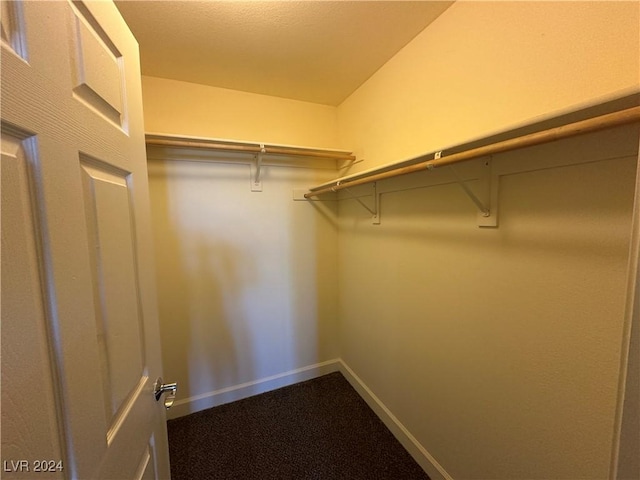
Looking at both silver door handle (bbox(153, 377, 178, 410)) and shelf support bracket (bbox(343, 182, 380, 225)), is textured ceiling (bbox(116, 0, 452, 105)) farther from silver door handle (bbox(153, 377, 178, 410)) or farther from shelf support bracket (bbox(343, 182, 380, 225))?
silver door handle (bbox(153, 377, 178, 410))

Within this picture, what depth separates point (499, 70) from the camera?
1.03 m

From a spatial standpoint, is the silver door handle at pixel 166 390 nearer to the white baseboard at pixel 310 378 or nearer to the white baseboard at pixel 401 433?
the white baseboard at pixel 310 378

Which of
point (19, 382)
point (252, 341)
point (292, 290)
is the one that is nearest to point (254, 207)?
point (292, 290)

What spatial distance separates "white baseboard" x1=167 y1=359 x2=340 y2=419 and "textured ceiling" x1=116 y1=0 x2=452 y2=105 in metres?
2.30

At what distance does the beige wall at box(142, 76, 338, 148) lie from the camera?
5.79 ft

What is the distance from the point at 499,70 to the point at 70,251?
4.82 ft

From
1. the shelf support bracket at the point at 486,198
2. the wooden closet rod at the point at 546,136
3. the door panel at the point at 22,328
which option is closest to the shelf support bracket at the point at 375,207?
the wooden closet rod at the point at 546,136

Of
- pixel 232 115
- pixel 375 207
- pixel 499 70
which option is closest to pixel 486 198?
pixel 499 70

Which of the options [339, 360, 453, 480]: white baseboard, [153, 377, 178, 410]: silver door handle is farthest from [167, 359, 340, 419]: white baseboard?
[153, 377, 178, 410]: silver door handle

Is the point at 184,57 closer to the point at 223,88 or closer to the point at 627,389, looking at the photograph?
the point at 223,88

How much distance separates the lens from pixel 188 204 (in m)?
1.83

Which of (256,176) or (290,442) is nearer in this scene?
(290,442)

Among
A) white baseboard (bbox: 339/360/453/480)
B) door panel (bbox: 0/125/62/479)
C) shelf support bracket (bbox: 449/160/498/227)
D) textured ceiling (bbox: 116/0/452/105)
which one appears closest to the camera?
door panel (bbox: 0/125/62/479)

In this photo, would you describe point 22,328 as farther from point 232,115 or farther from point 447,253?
point 232,115
